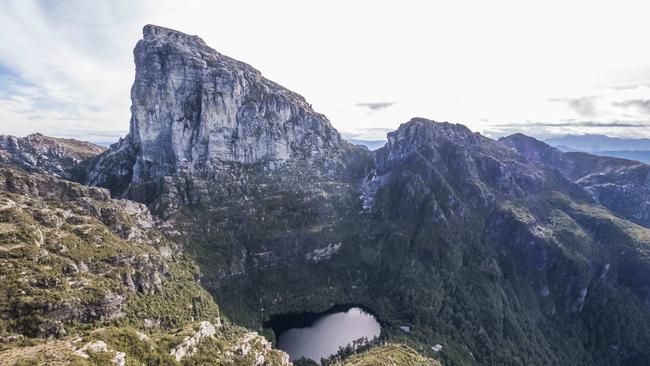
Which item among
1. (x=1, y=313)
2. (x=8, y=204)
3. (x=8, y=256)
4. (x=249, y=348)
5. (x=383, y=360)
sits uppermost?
(x=8, y=204)

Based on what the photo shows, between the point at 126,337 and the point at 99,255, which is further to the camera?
the point at 99,255

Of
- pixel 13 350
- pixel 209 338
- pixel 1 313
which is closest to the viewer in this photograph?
pixel 13 350

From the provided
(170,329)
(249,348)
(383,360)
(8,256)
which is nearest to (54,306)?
(8,256)

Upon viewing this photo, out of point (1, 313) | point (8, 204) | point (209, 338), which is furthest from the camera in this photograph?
point (8, 204)

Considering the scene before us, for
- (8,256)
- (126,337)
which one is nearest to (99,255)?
(8,256)

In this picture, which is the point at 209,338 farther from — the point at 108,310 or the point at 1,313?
the point at 1,313

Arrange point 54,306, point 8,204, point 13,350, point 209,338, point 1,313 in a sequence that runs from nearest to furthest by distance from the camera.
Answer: point 13,350, point 1,313, point 54,306, point 209,338, point 8,204

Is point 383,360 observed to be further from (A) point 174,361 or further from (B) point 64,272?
(B) point 64,272

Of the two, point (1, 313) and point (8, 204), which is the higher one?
point (8, 204)

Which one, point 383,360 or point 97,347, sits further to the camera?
point 383,360
